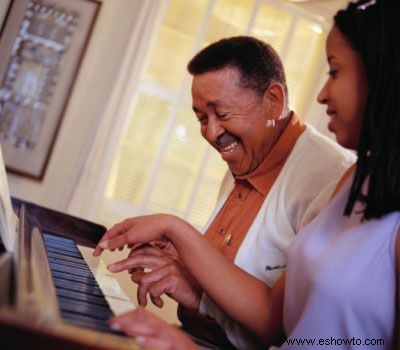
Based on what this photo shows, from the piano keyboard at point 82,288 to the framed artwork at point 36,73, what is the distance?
3000 millimetres

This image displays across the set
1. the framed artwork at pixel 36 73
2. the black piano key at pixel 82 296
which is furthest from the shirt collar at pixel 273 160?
the framed artwork at pixel 36 73

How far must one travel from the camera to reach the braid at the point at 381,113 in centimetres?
113

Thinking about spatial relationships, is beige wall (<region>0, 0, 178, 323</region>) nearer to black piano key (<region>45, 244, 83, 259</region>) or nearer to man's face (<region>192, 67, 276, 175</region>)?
man's face (<region>192, 67, 276, 175</region>)

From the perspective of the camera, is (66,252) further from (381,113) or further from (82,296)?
(381,113)

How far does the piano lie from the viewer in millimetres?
663

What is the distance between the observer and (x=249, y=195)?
2.03m

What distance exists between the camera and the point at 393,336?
1.12m

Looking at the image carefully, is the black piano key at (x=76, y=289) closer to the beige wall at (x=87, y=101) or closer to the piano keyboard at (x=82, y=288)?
the piano keyboard at (x=82, y=288)

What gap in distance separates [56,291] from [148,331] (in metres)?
0.24

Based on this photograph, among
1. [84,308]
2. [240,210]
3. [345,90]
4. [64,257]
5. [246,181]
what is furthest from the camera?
[246,181]

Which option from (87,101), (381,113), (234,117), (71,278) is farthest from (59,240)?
(87,101)

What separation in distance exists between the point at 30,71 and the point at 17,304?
4107mm

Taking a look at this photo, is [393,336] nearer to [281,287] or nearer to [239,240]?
[281,287]

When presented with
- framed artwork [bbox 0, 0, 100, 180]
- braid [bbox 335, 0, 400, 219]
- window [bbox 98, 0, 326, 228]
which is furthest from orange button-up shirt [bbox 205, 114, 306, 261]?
framed artwork [bbox 0, 0, 100, 180]
